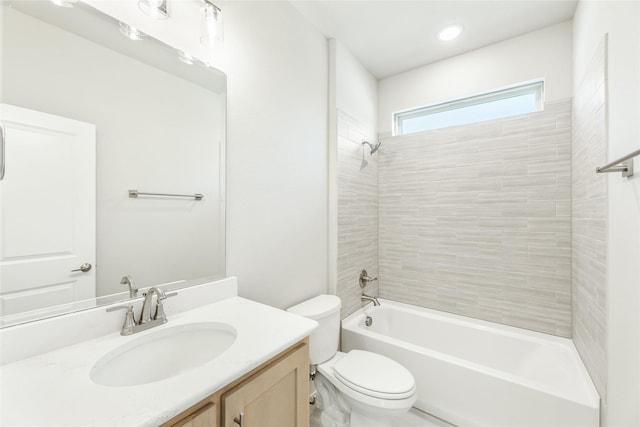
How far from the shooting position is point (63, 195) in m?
0.83

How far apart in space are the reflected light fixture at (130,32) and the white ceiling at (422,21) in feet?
3.60

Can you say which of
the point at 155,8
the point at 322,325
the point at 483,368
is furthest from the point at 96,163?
the point at 483,368

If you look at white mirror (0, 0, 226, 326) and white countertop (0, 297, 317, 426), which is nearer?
white countertop (0, 297, 317, 426)

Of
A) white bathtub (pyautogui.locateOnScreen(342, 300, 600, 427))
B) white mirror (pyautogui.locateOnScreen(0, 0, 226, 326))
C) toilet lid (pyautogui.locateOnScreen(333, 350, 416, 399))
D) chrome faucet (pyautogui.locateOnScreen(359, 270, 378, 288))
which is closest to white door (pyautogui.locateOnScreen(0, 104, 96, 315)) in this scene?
white mirror (pyautogui.locateOnScreen(0, 0, 226, 326))

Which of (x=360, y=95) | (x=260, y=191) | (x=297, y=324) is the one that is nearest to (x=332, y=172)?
(x=260, y=191)

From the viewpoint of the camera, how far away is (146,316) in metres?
0.95

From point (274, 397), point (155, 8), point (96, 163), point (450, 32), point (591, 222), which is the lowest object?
point (274, 397)

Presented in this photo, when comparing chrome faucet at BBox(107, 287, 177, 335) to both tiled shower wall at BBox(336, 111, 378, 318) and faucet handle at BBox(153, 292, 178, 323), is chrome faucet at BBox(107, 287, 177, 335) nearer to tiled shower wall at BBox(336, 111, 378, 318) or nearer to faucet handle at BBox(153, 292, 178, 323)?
faucet handle at BBox(153, 292, 178, 323)

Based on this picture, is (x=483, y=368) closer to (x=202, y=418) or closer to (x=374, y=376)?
(x=374, y=376)

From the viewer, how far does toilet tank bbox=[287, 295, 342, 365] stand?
5.18ft

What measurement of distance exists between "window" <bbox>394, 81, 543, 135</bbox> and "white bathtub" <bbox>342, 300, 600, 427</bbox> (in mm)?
1730

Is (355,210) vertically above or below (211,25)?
below

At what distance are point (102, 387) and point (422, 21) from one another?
2.54m

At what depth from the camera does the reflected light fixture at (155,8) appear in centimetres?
98
